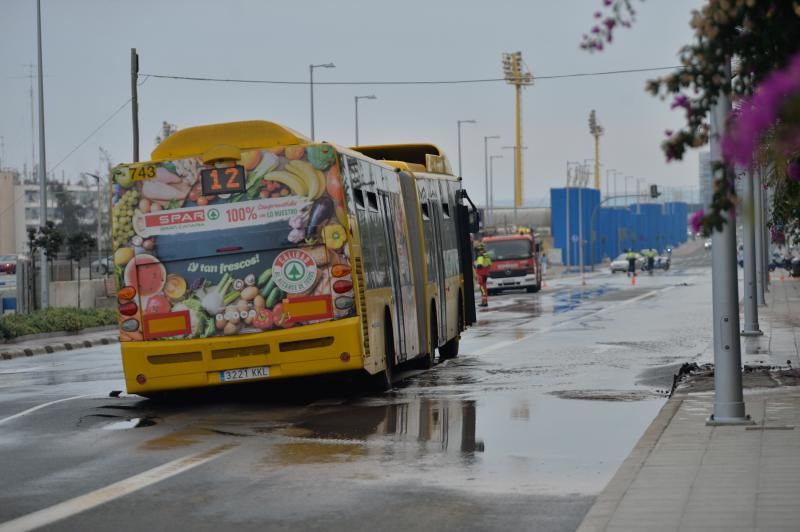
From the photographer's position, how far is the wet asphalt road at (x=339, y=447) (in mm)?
9570

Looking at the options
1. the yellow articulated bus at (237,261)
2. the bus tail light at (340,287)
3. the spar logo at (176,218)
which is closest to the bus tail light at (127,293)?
the yellow articulated bus at (237,261)

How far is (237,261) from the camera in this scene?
1683 cm

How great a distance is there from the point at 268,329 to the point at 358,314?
3.30ft

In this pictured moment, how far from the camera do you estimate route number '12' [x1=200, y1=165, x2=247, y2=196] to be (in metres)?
16.8

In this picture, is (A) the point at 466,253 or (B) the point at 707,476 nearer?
(B) the point at 707,476

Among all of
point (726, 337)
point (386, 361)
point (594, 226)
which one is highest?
point (594, 226)

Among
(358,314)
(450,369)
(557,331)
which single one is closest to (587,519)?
(358,314)

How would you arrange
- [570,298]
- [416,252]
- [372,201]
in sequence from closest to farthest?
[372,201] < [416,252] < [570,298]

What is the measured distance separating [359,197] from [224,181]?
186 cm

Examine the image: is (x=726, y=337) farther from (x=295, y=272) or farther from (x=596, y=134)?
(x=596, y=134)

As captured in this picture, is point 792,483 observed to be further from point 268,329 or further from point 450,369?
point 450,369

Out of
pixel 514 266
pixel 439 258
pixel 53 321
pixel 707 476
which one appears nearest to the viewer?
pixel 707 476

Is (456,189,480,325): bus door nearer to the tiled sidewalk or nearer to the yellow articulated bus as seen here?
the yellow articulated bus

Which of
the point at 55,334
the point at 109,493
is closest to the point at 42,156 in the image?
the point at 55,334
